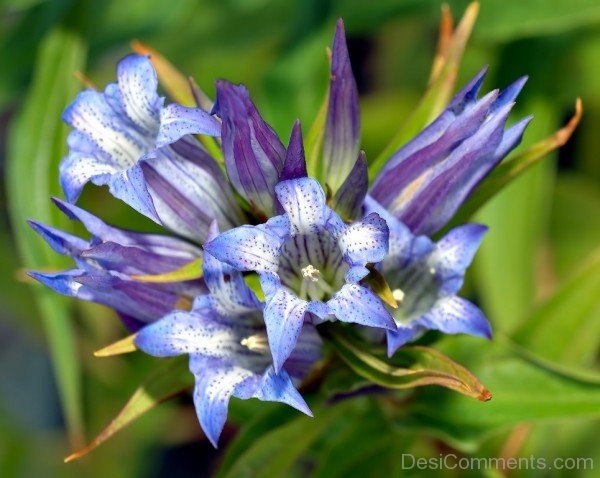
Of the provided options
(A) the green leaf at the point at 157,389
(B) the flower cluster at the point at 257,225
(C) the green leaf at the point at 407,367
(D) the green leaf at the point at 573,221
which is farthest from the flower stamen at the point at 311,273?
(D) the green leaf at the point at 573,221

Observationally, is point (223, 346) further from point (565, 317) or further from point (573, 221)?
point (573, 221)

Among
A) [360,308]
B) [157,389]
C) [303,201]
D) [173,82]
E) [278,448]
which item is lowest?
[278,448]

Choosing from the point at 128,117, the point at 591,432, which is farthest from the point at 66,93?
the point at 591,432

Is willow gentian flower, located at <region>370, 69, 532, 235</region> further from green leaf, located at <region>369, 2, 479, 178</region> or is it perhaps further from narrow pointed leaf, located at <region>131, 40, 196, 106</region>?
narrow pointed leaf, located at <region>131, 40, 196, 106</region>

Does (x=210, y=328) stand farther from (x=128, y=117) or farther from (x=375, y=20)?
(x=375, y=20)

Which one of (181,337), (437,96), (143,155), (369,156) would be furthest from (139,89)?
(369,156)

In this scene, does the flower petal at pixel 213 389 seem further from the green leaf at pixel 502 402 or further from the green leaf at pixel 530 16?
the green leaf at pixel 530 16

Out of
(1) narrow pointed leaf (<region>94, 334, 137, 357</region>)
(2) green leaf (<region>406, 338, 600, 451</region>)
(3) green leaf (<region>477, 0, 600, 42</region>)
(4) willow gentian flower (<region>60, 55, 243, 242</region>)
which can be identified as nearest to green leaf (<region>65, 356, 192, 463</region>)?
(1) narrow pointed leaf (<region>94, 334, 137, 357</region>)

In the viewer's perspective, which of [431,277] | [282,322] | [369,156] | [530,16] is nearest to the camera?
[282,322]

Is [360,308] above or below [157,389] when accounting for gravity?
above
